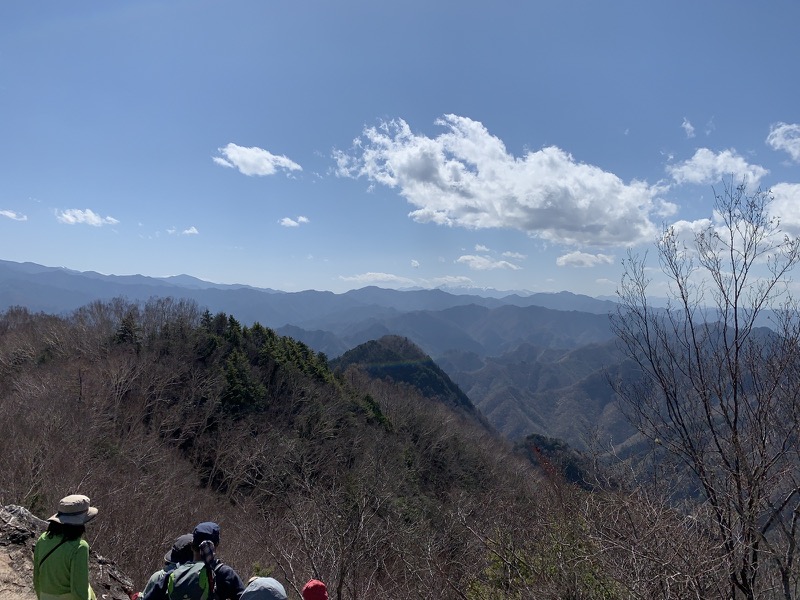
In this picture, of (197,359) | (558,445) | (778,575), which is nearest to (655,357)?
(778,575)

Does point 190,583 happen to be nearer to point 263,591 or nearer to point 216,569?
point 216,569

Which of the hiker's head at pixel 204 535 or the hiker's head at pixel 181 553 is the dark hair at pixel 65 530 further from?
the hiker's head at pixel 204 535

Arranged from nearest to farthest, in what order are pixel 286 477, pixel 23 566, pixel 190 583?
pixel 190 583
pixel 23 566
pixel 286 477

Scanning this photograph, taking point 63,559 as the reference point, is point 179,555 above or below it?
above

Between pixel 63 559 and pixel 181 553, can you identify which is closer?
pixel 181 553

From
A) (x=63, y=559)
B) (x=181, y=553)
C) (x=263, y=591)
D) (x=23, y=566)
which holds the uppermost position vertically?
(x=263, y=591)

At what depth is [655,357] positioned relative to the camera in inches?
196

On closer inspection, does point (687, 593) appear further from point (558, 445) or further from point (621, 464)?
point (558, 445)

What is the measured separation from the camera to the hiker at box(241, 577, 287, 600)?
3.10 meters

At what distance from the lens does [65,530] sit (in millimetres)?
3865

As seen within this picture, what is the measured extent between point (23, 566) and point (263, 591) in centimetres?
588

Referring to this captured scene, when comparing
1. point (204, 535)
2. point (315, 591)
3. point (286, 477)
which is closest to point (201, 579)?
point (204, 535)

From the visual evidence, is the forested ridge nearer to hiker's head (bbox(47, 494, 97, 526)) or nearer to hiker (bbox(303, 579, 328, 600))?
hiker (bbox(303, 579, 328, 600))

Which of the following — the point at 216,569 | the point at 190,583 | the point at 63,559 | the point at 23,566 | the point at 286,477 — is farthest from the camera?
the point at 286,477
